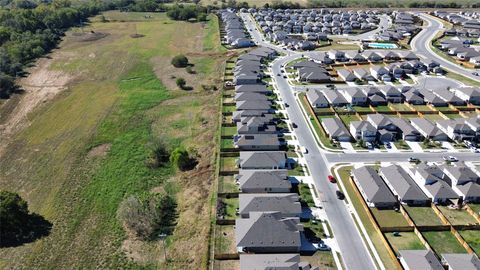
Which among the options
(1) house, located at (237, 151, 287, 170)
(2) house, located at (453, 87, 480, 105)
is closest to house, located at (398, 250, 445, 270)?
(1) house, located at (237, 151, 287, 170)

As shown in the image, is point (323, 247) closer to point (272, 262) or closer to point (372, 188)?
point (272, 262)

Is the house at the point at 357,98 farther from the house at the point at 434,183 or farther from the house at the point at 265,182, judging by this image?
the house at the point at 265,182

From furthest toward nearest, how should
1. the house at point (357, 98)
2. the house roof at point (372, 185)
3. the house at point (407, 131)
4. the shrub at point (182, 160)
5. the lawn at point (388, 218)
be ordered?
the house at point (357, 98), the house at point (407, 131), the shrub at point (182, 160), the house roof at point (372, 185), the lawn at point (388, 218)

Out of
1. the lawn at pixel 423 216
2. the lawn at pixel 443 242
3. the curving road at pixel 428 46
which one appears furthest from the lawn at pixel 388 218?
the curving road at pixel 428 46

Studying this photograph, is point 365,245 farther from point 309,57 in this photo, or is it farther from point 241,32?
point 241,32

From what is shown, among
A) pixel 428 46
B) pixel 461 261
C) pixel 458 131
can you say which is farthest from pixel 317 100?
pixel 428 46

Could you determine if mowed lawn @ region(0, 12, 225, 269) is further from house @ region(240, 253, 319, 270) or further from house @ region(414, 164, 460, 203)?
house @ region(414, 164, 460, 203)
